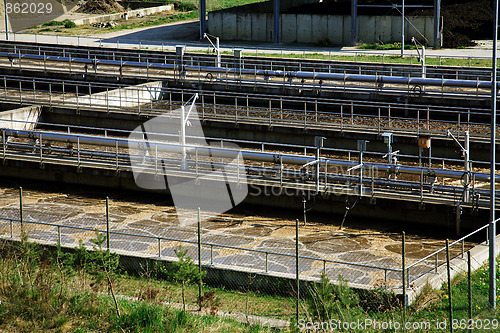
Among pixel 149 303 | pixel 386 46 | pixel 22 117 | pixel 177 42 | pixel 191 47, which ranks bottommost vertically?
pixel 149 303

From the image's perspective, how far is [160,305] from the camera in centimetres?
1422

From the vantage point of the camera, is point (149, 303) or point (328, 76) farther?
point (328, 76)

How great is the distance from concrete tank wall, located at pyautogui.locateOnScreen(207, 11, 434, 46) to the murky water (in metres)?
26.0

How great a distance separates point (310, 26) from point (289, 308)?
33.8m

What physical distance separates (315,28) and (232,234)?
2919cm

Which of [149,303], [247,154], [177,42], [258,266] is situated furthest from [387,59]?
[149,303]

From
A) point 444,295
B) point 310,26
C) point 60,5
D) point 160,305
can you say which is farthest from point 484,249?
point 60,5

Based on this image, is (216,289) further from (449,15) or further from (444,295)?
(449,15)

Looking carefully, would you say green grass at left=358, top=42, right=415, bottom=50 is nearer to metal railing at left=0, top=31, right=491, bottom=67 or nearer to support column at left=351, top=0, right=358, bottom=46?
support column at left=351, top=0, right=358, bottom=46

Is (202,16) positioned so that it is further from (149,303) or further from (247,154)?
(149,303)

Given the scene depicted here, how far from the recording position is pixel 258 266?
1678 centimetres

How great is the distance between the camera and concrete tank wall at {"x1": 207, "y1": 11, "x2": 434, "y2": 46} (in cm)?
4447

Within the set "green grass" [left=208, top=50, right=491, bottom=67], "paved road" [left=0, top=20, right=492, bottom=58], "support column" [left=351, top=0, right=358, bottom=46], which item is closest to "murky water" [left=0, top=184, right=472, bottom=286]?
"green grass" [left=208, top=50, right=491, bottom=67]

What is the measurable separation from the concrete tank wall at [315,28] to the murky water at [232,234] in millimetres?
26023
